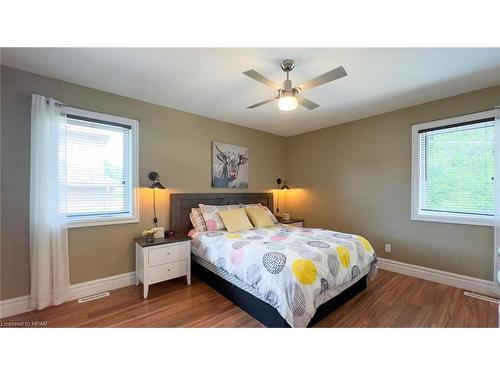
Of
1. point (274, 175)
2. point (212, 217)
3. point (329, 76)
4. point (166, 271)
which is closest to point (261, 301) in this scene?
point (166, 271)

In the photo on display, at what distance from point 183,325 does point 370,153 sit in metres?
3.47

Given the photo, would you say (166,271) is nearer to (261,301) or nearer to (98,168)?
(261,301)

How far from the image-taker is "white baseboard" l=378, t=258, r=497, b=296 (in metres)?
2.41

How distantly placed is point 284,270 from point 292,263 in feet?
0.30

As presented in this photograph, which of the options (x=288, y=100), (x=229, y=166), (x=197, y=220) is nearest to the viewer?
(x=288, y=100)

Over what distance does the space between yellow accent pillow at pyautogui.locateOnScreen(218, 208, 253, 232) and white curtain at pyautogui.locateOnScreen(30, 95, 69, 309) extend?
5.83ft

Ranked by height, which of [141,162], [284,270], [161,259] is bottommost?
[161,259]

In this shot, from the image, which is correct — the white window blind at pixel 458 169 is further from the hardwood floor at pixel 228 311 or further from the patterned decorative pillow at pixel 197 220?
the patterned decorative pillow at pixel 197 220

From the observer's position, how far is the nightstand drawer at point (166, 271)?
2.37m

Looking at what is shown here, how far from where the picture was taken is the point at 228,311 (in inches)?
81.0

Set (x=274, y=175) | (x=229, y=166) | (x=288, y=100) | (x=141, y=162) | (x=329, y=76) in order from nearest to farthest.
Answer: (x=329, y=76)
(x=288, y=100)
(x=141, y=162)
(x=229, y=166)
(x=274, y=175)

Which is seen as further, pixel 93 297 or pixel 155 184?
pixel 155 184

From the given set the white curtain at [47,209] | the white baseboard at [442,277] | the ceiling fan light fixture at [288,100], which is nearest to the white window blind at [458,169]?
the white baseboard at [442,277]
